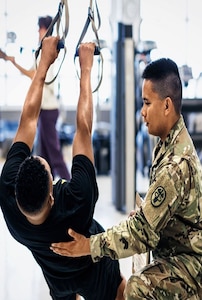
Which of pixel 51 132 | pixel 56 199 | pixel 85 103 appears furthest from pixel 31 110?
pixel 51 132

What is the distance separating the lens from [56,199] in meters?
2.17

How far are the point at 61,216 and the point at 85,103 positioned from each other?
501 mm

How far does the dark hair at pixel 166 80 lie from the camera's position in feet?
6.36

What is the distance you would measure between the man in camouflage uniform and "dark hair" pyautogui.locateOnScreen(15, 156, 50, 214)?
187mm

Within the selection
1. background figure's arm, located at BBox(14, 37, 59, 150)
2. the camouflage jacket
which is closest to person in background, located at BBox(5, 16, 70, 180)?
background figure's arm, located at BBox(14, 37, 59, 150)

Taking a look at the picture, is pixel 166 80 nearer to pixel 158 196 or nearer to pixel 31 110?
pixel 158 196

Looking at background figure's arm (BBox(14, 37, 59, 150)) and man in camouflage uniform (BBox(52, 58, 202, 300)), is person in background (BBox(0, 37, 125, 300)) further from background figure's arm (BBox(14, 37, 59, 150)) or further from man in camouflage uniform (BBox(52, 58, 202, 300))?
man in camouflage uniform (BBox(52, 58, 202, 300))

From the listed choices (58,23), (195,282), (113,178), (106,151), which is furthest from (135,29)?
(195,282)

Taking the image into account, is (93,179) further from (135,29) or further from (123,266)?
(135,29)

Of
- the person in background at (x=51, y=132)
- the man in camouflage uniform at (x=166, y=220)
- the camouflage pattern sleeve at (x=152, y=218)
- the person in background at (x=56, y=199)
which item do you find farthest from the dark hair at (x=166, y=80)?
the person in background at (x=51, y=132)

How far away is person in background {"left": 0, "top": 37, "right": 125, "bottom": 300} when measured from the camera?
204cm

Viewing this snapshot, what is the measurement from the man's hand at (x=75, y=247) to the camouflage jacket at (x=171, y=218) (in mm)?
53

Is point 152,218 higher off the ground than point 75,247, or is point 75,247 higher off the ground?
point 152,218

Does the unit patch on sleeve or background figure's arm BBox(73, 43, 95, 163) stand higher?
background figure's arm BBox(73, 43, 95, 163)
